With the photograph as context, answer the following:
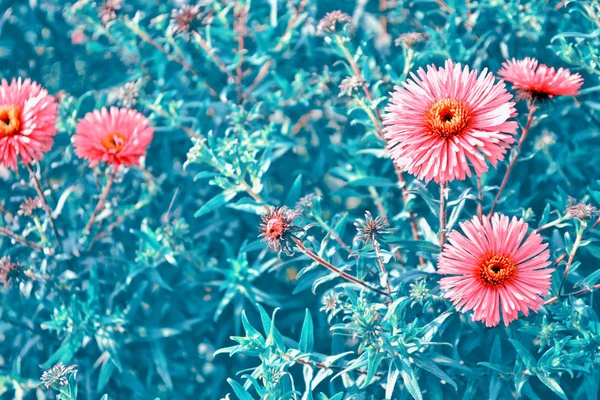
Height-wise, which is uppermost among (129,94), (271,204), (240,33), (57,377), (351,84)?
(240,33)

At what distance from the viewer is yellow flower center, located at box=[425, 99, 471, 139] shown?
1.06 metres

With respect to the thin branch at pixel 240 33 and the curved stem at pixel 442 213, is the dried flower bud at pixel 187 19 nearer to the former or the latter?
the thin branch at pixel 240 33

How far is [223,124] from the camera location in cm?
184

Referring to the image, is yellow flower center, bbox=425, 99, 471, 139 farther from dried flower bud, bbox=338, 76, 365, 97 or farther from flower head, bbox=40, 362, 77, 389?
flower head, bbox=40, 362, 77, 389

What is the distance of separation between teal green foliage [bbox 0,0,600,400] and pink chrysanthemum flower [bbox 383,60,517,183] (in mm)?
250

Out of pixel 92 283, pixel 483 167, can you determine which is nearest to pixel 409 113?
pixel 483 167

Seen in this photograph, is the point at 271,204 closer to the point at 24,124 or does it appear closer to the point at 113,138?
the point at 113,138

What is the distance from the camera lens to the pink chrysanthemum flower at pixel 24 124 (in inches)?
53.9

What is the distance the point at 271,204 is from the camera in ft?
5.56

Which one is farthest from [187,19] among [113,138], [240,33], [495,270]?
[495,270]

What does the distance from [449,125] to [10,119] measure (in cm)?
98

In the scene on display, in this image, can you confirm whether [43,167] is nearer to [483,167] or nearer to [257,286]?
[257,286]

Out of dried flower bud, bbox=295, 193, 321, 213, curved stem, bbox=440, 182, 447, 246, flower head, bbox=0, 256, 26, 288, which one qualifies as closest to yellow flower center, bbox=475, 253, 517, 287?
curved stem, bbox=440, 182, 447, 246

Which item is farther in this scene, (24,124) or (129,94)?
(129,94)
